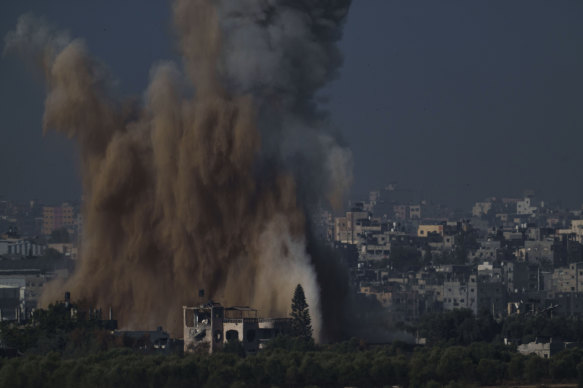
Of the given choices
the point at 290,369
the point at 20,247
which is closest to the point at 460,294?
the point at 20,247

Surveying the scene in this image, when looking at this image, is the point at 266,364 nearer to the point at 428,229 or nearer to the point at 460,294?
the point at 460,294

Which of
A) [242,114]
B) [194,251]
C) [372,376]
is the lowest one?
[372,376]

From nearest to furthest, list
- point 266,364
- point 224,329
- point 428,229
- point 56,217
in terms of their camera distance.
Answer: point 266,364 → point 224,329 → point 428,229 → point 56,217

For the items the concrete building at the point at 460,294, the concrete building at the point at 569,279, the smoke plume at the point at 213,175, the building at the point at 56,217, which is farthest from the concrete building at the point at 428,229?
the smoke plume at the point at 213,175

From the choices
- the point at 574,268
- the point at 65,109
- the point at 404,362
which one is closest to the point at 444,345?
the point at 404,362

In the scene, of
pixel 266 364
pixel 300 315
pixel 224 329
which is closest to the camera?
pixel 266 364

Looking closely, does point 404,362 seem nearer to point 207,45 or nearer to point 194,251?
point 194,251

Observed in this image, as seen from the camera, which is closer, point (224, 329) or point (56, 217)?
point (224, 329)
